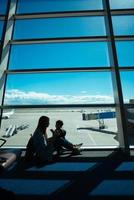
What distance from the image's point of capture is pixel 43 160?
4090 mm

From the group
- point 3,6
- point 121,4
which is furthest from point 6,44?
point 121,4

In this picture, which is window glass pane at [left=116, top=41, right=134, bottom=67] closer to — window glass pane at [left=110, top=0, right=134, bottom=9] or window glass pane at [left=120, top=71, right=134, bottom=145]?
window glass pane at [left=120, top=71, right=134, bottom=145]

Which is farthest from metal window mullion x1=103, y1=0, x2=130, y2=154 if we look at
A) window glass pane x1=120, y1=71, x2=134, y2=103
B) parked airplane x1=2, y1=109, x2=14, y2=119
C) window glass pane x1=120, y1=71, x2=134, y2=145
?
parked airplane x1=2, y1=109, x2=14, y2=119

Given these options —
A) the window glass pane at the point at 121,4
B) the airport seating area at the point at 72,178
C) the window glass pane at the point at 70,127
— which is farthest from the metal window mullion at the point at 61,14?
the airport seating area at the point at 72,178

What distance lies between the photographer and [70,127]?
559 cm

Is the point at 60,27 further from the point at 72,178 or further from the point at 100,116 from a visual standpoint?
the point at 72,178

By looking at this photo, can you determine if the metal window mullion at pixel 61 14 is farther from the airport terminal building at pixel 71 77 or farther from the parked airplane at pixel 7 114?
the parked airplane at pixel 7 114

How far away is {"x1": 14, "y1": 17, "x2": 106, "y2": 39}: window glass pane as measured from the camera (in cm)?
615

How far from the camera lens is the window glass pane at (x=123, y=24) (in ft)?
19.9

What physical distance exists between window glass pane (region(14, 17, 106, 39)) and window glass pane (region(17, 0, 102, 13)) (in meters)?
0.28

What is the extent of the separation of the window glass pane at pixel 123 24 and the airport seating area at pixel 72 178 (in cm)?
337

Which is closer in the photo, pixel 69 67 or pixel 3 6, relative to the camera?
pixel 69 67

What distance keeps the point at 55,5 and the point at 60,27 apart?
24.9 inches

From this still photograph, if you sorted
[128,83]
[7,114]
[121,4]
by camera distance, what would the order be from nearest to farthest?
[7,114] → [128,83] → [121,4]
